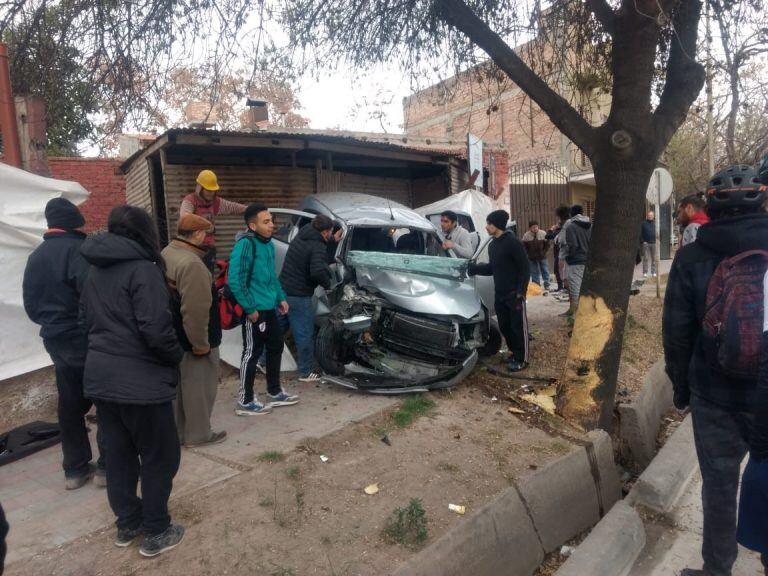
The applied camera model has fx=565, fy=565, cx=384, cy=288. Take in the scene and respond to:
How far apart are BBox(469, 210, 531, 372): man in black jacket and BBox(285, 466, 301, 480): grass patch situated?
10.0ft

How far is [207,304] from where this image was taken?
11.7ft

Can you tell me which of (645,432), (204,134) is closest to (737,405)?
(645,432)

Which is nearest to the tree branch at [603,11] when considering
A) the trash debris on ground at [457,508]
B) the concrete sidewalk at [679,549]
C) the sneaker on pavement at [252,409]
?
the concrete sidewalk at [679,549]

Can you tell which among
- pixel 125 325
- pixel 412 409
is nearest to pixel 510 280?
pixel 412 409

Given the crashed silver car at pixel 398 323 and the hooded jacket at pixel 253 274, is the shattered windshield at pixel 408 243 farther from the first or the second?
the hooded jacket at pixel 253 274

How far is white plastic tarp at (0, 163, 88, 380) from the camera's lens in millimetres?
5047

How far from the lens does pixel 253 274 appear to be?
465 cm

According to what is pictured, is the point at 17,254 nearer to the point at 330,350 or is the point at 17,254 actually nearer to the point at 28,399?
the point at 28,399

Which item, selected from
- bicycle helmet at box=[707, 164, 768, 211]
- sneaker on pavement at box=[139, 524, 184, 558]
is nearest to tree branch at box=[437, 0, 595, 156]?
bicycle helmet at box=[707, 164, 768, 211]

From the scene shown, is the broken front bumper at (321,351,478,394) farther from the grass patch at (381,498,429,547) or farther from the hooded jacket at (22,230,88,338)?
the hooded jacket at (22,230,88,338)

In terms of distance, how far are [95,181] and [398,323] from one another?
10.6 m

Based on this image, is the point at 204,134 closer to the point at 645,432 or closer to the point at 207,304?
the point at 207,304

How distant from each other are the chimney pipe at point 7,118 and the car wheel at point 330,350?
3313mm

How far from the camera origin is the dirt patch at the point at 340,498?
110 inches
